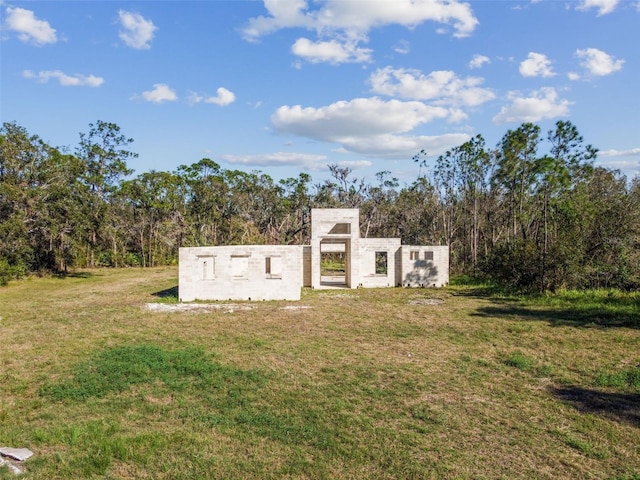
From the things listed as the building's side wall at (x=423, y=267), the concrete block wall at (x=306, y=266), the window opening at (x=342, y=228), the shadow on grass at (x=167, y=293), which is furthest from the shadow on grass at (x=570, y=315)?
the shadow on grass at (x=167, y=293)

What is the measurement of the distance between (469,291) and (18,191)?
69.8 ft

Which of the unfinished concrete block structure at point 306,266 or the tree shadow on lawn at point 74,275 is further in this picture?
the tree shadow on lawn at point 74,275

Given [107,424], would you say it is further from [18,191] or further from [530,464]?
[18,191]

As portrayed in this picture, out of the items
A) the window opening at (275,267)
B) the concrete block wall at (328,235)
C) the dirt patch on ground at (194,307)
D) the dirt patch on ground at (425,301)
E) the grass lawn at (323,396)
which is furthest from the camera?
the concrete block wall at (328,235)

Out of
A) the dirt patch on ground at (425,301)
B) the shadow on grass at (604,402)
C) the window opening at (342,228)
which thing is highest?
the window opening at (342,228)

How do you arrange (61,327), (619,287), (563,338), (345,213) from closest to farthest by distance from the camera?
(563,338)
(61,327)
(619,287)
(345,213)

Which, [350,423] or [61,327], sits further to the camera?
[61,327]

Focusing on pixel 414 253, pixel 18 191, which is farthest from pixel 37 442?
pixel 18 191

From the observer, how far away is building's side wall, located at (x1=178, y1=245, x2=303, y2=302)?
594 inches

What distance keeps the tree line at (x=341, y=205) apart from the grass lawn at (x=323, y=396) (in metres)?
4.50

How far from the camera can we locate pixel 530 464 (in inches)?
175

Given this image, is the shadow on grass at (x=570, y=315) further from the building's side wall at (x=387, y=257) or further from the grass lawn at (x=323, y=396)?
the building's side wall at (x=387, y=257)

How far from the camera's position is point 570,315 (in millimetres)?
12289

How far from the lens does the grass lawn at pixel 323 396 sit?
4.48 m
